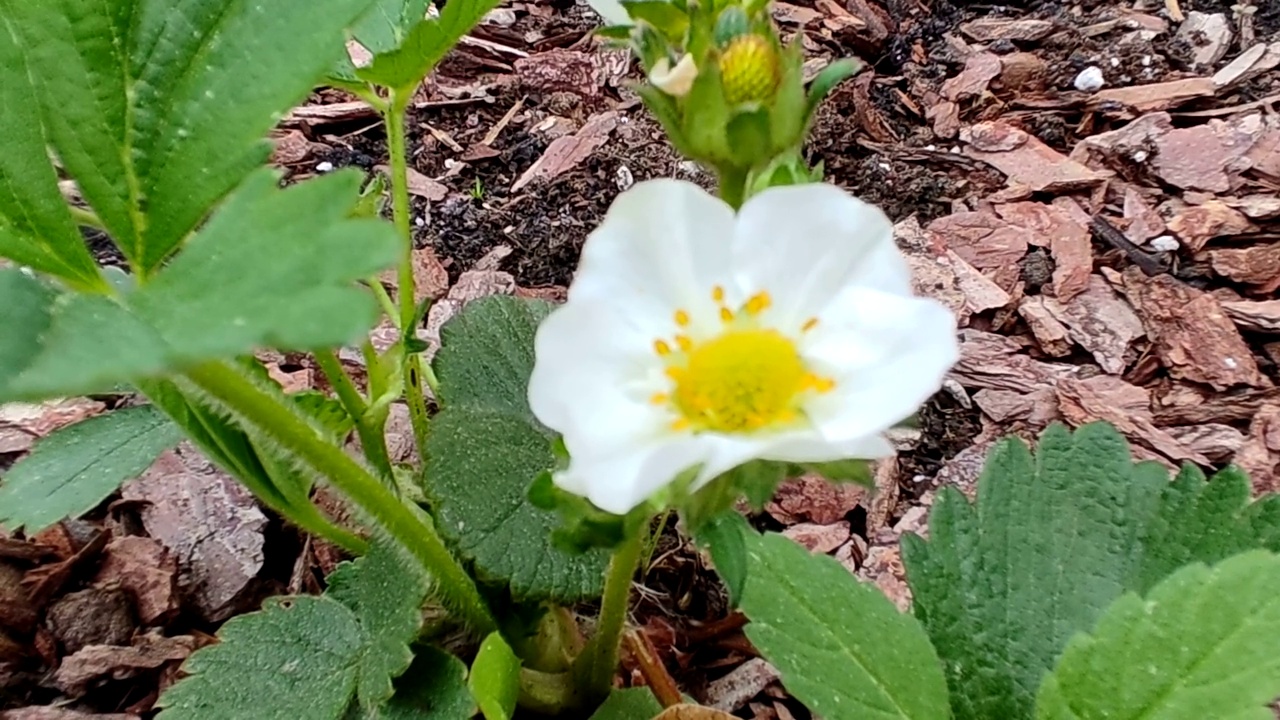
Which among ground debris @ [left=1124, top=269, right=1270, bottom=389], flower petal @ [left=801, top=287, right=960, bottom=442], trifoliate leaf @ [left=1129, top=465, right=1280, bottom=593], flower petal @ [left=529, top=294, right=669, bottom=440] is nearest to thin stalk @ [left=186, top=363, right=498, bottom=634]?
flower petal @ [left=529, top=294, right=669, bottom=440]

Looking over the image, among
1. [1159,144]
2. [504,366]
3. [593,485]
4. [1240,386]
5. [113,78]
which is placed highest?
[113,78]

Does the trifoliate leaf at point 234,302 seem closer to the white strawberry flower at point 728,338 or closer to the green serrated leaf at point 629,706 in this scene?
the white strawberry flower at point 728,338

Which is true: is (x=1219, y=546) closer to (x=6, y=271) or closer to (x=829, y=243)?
(x=829, y=243)

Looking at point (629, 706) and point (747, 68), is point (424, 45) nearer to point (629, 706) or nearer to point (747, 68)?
point (747, 68)

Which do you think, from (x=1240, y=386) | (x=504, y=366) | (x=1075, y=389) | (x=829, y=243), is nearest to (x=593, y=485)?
(x=829, y=243)

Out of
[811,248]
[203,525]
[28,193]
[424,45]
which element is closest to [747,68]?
[811,248]

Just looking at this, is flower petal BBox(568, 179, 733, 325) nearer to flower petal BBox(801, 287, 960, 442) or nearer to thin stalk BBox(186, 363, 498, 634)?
flower petal BBox(801, 287, 960, 442)

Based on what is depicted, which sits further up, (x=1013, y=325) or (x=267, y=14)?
(x=267, y=14)
